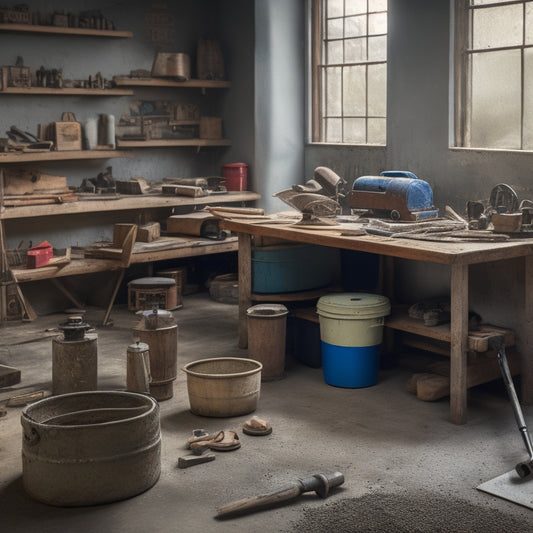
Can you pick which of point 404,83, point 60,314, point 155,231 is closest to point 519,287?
point 404,83

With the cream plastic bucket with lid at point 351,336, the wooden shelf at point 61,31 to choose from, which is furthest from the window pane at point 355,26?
the cream plastic bucket with lid at point 351,336

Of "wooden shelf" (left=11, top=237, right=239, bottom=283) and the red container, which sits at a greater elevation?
the red container

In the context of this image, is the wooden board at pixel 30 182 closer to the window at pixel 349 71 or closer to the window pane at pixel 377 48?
the window at pixel 349 71

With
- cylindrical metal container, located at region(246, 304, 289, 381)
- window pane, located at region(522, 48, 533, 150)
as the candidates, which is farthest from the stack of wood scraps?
window pane, located at region(522, 48, 533, 150)

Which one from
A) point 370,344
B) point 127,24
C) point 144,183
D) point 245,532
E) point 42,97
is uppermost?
point 127,24

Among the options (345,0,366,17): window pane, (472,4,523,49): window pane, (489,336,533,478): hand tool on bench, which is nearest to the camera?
(489,336,533,478): hand tool on bench

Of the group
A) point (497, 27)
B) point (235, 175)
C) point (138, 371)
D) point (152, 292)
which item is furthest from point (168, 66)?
point (138, 371)

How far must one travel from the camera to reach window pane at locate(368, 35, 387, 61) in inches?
293

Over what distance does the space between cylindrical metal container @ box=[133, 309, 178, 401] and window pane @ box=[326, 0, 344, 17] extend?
3967 mm

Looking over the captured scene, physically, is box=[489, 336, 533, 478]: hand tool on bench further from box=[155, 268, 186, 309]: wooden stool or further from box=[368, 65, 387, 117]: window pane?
box=[155, 268, 186, 309]: wooden stool

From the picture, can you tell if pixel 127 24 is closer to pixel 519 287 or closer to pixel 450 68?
pixel 450 68

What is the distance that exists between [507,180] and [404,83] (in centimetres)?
125

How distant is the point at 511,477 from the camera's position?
3.95 m

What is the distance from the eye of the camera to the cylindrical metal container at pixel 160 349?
5.11m
